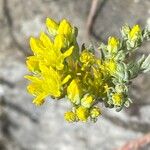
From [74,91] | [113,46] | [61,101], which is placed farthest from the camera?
[61,101]

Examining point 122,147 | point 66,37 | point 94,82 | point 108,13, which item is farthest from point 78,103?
point 108,13

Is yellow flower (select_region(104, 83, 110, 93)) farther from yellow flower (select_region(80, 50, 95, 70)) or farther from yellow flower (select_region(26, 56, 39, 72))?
yellow flower (select_region(26, 56, 39, 72))

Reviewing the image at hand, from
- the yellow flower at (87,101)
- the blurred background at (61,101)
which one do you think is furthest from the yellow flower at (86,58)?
the blurred background at (61,101)

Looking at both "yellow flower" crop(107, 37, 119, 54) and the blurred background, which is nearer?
"yellow flower" crop(107, 37, 119, 54)

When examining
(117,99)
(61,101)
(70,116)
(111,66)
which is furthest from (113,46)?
(61,101)

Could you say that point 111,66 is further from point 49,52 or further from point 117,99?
point 49,52

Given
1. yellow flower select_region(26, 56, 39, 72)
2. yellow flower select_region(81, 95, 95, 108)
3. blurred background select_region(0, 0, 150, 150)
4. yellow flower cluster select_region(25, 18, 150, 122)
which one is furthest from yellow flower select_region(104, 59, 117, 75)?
blurred background select_region(0, 0, 150, 150)

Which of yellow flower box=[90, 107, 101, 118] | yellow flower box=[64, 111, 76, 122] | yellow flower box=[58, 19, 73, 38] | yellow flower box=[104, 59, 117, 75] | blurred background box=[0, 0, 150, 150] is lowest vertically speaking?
yellow flower box=[64, 111, 76, 122]
